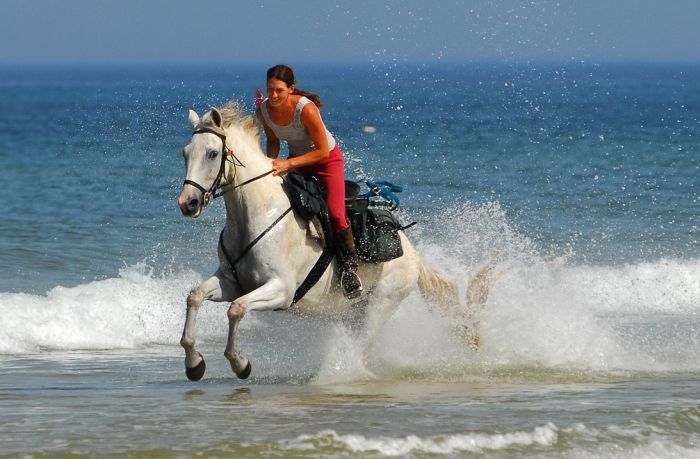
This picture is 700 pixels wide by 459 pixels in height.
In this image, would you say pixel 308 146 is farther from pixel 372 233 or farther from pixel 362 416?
pixel 362 416

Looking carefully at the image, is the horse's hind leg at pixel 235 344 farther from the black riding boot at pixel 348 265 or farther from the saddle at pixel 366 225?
the black riding boot at pixel 348 265

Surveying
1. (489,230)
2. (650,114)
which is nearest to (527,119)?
(650,114)

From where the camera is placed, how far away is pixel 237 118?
342 inches

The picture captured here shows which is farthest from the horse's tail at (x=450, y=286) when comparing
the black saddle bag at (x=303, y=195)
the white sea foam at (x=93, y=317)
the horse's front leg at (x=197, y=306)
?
the white sea foam at (x=93, y=317)

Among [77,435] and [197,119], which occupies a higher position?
[197,119]

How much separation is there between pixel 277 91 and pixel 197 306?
1608 mm

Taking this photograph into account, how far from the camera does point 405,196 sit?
76.8 feet

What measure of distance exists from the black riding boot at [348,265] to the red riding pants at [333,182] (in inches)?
4.8

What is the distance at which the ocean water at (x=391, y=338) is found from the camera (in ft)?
23.8

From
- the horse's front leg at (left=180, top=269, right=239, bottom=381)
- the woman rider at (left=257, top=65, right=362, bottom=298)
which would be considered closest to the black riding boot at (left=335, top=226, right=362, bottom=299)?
the woman rider at (left=257, top=65, right=362, bottom=298)

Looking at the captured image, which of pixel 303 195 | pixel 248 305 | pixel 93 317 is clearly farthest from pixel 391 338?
pixel 93 317

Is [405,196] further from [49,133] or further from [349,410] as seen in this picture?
[49,133]

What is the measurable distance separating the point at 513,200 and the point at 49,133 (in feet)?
93.3

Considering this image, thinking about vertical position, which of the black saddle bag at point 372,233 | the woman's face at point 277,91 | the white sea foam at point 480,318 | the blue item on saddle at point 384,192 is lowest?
the white sea foam at point 480,318
